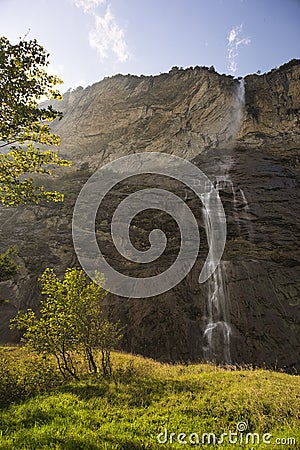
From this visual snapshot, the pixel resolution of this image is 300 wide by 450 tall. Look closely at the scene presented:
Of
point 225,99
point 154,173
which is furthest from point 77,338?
point 225,99

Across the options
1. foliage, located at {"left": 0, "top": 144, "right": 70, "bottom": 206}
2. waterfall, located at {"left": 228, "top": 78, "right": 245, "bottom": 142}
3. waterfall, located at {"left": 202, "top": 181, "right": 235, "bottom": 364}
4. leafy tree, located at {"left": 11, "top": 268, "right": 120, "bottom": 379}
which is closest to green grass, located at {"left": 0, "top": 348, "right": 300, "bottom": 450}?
leafy tree, located at {"left": 11, "top": 268, "right": 120, "bottom": 379}

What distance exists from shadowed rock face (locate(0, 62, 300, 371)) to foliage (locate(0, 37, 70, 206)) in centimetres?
1237

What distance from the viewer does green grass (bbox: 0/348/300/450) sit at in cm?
560

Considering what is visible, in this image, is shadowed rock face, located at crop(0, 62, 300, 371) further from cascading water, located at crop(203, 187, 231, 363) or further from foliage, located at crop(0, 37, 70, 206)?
foliage, located at crop(0, 37, 70, 206)

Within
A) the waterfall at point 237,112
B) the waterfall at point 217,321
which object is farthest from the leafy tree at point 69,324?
the waterfall at point 237,112

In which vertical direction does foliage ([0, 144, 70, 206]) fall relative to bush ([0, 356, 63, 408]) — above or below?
above

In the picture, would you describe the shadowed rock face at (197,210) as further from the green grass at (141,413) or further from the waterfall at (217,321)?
the green grass at (141,413)

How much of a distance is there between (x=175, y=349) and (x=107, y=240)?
14.4 metres

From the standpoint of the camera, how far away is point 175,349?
818 inches

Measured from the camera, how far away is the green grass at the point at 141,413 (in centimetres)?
560

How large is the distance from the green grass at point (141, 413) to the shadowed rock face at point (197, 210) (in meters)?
11.5

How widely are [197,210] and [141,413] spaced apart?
27.3 m

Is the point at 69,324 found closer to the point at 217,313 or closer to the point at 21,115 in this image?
the point at 21,115

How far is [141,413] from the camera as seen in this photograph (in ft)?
23.6
